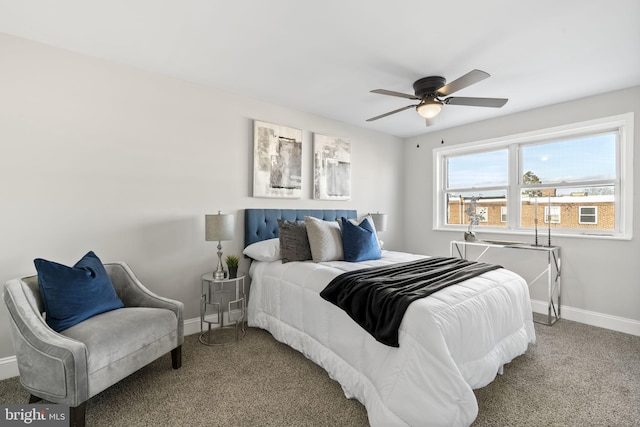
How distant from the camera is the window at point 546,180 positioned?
10.6 ft

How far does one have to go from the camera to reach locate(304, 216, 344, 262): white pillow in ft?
9.52

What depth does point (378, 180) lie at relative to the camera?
4730mm

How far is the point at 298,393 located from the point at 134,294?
4.83 feet

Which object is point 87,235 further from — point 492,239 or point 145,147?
point 492,239

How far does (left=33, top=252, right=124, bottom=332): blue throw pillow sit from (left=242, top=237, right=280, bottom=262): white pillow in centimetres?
128

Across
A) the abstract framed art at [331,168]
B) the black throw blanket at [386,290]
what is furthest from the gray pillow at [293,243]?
the abstract framed art at [331,168]

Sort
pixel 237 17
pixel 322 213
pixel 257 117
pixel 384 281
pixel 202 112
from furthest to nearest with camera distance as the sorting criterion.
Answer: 1. pixel 322 213
2. pixel 257 117
3. pixel 202 112
4. pixel 384 281
5. pixel 237 17

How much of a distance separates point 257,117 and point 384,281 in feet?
7.60

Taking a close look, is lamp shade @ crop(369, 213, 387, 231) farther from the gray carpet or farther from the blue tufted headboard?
the gray carpet

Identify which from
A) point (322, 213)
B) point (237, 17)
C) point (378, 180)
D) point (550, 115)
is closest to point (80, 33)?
point (237, 17)

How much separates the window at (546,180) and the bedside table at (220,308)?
124 inches

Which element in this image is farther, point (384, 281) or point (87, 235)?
point (87, 235)

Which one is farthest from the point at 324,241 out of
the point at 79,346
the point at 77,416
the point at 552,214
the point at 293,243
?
the point at 552,214

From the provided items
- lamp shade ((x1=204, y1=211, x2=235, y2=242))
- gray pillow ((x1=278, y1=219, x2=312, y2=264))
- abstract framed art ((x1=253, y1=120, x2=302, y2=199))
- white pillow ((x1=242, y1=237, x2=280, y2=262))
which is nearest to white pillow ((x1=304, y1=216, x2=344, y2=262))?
gray pillow ((x1=278, y1=219, x2=312, y2=264))
